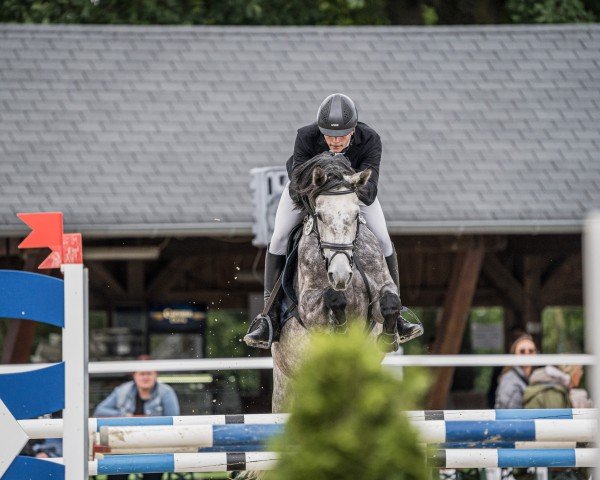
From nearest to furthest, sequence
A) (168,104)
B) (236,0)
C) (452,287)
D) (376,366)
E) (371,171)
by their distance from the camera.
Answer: (376,366), (371,171), (452,287), (168,104), (236,0)

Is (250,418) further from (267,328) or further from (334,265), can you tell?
(334,265)

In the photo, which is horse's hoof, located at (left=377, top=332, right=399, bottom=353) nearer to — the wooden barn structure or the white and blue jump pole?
the white and blue jump pole

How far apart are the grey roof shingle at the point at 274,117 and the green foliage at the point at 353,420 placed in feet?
29.0

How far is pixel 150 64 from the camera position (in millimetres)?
13680

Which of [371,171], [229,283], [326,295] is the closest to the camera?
[326,295]

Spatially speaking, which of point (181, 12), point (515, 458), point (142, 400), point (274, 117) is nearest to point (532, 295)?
point (274, 117)

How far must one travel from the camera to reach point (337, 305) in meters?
5.56

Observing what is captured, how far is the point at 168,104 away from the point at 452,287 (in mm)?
3430

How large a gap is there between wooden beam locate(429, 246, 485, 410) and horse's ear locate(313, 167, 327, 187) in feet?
19.5

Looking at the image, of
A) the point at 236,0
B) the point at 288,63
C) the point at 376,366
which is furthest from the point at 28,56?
the point at 376,366

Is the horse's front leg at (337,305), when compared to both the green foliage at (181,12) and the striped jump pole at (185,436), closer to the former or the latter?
the striped jump pole at (185,436)

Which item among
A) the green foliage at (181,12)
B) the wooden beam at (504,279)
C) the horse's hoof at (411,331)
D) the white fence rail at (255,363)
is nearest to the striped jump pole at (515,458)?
the horse's hoof at (411,331)

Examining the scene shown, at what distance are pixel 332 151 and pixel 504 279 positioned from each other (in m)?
7.25

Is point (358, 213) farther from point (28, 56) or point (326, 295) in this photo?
point (28, 56)
